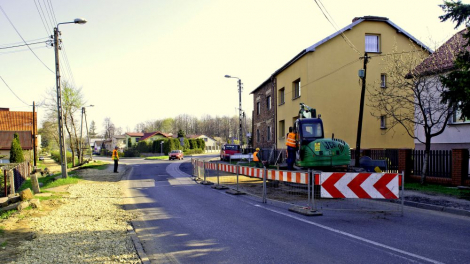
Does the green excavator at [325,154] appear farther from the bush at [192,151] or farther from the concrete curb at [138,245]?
the bush at [192,151]

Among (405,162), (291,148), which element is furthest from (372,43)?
(291,148)

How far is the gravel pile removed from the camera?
534 cm

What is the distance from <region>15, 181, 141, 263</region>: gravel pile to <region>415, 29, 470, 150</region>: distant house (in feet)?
46.0

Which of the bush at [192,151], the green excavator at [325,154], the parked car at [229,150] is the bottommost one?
the bush at [192,151]

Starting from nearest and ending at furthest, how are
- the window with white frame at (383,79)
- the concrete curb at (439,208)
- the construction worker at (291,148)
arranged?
1. the concrete curb at (439,208)
2. the construction worker at (291,148)
3. the window with white frame at (383,79)

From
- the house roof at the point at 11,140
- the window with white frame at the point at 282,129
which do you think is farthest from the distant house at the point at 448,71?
the house roof at the point at 11,140

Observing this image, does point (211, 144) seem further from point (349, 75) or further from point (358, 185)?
point (358, 185)

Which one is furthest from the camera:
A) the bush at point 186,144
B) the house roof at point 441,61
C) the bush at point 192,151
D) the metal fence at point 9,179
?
the bush at point 186,144

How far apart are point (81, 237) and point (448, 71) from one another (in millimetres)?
15316

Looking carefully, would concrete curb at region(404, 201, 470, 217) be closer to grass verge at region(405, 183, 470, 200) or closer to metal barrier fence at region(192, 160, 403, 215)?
metal barrier fence at region(192, 160, 403, 215)

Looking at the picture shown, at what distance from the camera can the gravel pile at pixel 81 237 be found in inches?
210

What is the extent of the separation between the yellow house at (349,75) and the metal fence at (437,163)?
8245mm

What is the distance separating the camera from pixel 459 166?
42.2ft

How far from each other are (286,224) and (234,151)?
31.0 m
